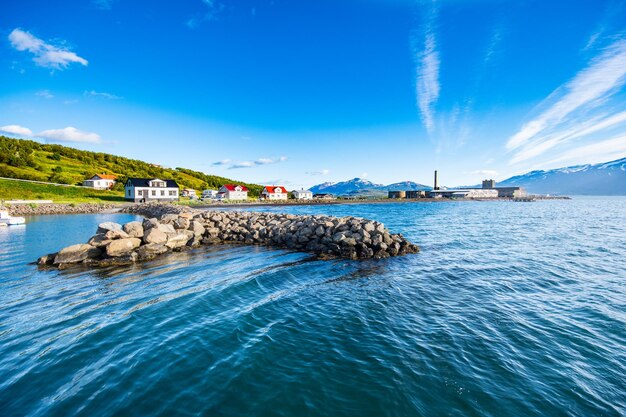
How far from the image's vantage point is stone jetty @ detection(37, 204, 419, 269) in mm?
17328

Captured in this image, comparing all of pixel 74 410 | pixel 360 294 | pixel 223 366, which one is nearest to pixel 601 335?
pixel 360 294

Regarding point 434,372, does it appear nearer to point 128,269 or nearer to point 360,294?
point 360,294

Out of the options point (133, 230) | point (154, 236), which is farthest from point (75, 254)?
point (154, 236)

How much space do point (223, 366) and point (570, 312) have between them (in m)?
12.8

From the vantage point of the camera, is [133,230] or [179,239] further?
[179,239]

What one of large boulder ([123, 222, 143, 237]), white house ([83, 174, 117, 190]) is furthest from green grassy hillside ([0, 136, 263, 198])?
large boulder ([123, 222, 143, 237])

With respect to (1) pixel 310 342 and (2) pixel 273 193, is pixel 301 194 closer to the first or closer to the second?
(2) pixel 273 193

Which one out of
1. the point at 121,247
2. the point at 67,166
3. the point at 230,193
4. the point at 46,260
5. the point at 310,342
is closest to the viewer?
the point at 310,342

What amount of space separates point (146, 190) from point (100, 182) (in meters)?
29.0

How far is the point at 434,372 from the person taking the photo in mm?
6750

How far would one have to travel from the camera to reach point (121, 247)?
17672mm

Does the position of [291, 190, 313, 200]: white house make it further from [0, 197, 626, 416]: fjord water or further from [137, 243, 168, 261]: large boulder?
[0, 197, 626, 416]: fjord water

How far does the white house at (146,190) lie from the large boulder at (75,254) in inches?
2935

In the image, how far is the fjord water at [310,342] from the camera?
230 inches
